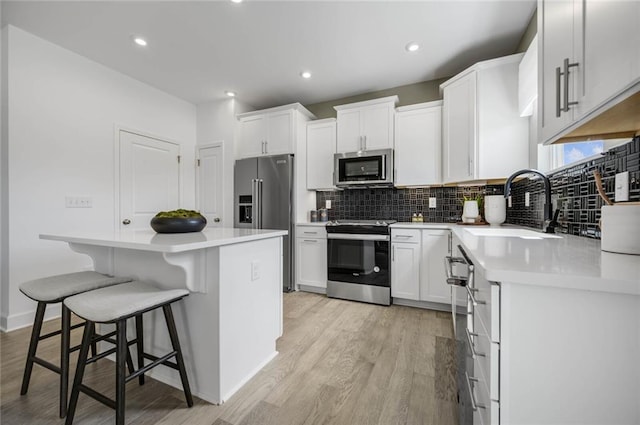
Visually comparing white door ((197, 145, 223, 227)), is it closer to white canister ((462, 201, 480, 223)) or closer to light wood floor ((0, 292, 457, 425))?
light wood floor ((0, 292, 457, 425))

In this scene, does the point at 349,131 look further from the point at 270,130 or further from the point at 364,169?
the point at 270,130

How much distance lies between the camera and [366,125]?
10.9 ft

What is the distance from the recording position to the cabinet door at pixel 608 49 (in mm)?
693

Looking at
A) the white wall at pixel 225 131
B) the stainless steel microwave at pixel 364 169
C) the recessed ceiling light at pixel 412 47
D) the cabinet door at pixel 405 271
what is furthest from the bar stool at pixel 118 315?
the recessed ceiling light at pixel 412 47

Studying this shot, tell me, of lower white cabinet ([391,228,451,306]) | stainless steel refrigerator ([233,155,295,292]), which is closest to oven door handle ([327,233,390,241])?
lower white cabinet ([391,228,451,306])

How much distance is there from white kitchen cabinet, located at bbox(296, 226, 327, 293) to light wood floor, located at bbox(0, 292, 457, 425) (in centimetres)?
101

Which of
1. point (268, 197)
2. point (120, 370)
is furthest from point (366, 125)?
point (120, 370)

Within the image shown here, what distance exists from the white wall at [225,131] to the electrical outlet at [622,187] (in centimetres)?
368

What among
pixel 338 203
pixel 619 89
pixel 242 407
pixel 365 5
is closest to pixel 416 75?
pixel 365 5

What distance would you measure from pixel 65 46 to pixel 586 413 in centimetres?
432

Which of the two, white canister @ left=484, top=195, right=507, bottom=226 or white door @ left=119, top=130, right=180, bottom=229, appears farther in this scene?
white door @ left=119, top=130, right=180, bottom=229

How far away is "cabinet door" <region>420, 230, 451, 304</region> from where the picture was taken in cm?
270

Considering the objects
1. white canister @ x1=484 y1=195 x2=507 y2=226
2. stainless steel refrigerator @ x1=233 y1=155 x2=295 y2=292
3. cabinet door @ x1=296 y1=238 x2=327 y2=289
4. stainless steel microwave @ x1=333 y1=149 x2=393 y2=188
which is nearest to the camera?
white canister @ x1=484 y1=195 x2=507 y2=226

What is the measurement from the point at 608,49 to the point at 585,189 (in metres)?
0.92
